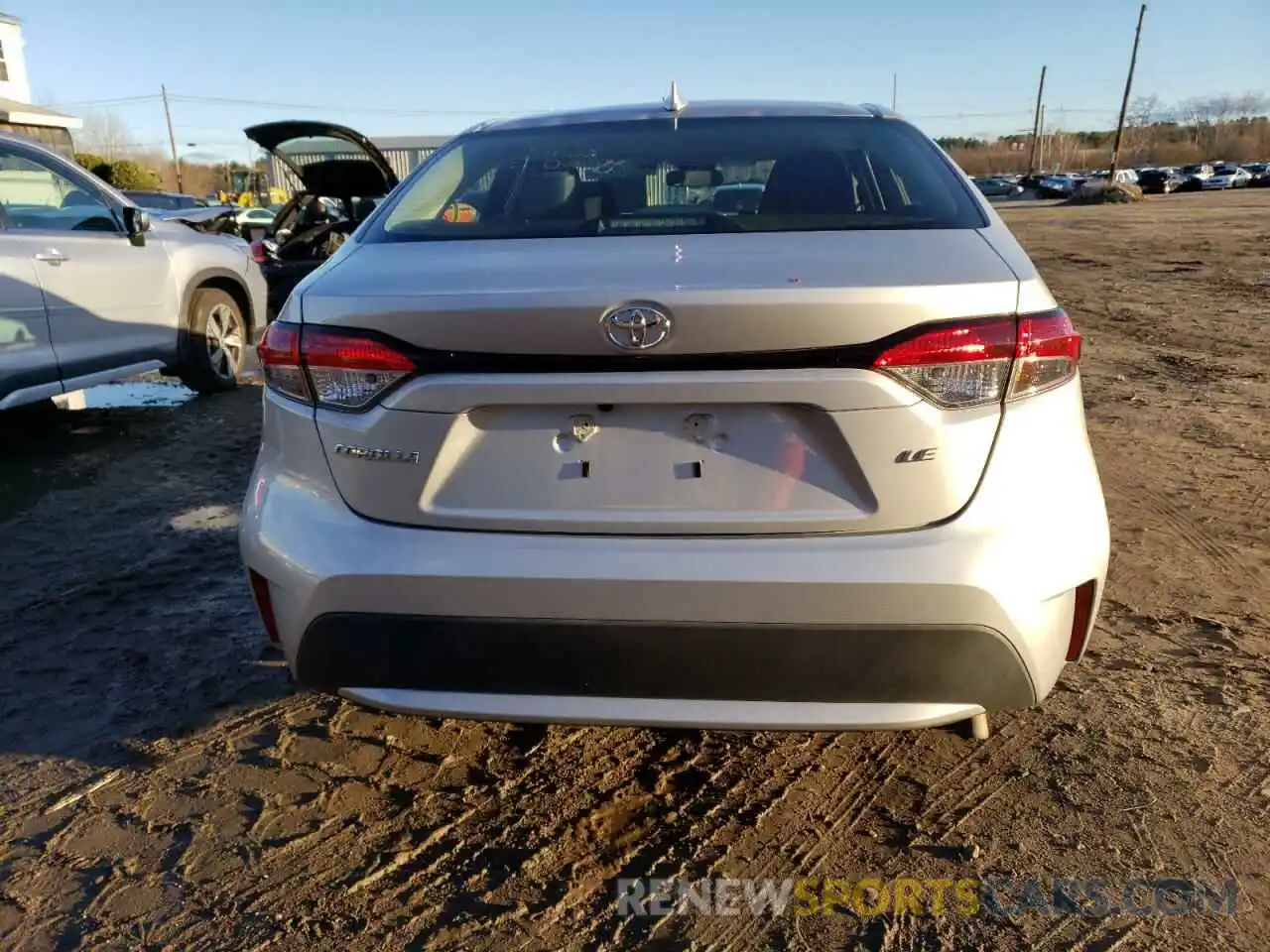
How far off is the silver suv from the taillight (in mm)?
5113

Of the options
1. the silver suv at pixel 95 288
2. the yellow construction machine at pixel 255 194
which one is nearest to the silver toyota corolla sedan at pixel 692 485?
the silver suv at pixel 95 288

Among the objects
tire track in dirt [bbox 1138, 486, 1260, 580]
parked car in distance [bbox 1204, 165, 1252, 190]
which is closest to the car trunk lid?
tire track in dirt [bbox 1138, 486, 1260, 580]

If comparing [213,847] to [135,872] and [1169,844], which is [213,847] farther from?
[1169,844]

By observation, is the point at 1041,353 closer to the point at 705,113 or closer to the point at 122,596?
the point at 705,113

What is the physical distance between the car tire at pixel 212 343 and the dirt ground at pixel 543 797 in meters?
3.20

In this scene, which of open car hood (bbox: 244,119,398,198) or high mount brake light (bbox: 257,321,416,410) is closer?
high mount brake light (bbox: 257,321,416,410)

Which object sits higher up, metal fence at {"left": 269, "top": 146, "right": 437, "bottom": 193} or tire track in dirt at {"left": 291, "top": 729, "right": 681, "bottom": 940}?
metal fence at {"left": 269, "top": 146, "right": 437, "bottom": 193}

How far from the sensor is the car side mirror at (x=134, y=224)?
612 centimetres

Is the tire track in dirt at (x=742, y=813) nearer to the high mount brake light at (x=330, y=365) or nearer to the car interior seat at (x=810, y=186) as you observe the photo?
the high mount brake light at (x=330, y=365)

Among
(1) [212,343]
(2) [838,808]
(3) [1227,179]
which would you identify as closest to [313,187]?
(1) [212,343]

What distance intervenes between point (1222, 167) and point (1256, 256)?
6160 centimetres

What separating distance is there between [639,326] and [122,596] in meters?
2.79

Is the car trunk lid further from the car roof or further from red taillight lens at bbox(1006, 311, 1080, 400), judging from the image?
the car roof

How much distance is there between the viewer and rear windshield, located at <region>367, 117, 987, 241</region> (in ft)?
7.87
